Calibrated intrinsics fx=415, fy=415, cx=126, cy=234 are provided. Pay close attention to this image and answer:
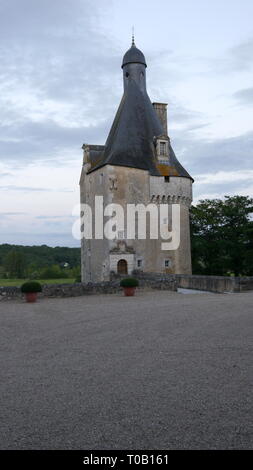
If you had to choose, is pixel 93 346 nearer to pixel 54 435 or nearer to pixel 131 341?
pixel 131 341

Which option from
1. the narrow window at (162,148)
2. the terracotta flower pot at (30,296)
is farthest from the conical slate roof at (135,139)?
the terracotta flower pot at (30,296)

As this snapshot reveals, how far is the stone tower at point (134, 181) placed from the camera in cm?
2803

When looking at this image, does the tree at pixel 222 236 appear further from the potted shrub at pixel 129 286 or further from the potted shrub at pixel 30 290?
the potted shrub at pixel 30 290

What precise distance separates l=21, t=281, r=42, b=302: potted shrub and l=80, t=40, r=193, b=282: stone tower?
1108 cm

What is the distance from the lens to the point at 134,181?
93.7 feet

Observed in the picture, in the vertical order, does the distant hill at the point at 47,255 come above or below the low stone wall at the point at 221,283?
above

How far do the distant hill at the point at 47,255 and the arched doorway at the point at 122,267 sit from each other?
4458 cm

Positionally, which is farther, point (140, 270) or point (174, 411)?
point (140, 270)

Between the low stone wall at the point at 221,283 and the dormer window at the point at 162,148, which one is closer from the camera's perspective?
the low stone wall at the point at 221,283

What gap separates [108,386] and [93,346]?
2476 mm

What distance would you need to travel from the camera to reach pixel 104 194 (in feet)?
94.2

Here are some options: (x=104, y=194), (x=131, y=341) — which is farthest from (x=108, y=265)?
(x=131, y=341)

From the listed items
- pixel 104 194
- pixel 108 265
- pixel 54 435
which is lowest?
pixel 54 435

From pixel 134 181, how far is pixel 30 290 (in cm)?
1425
